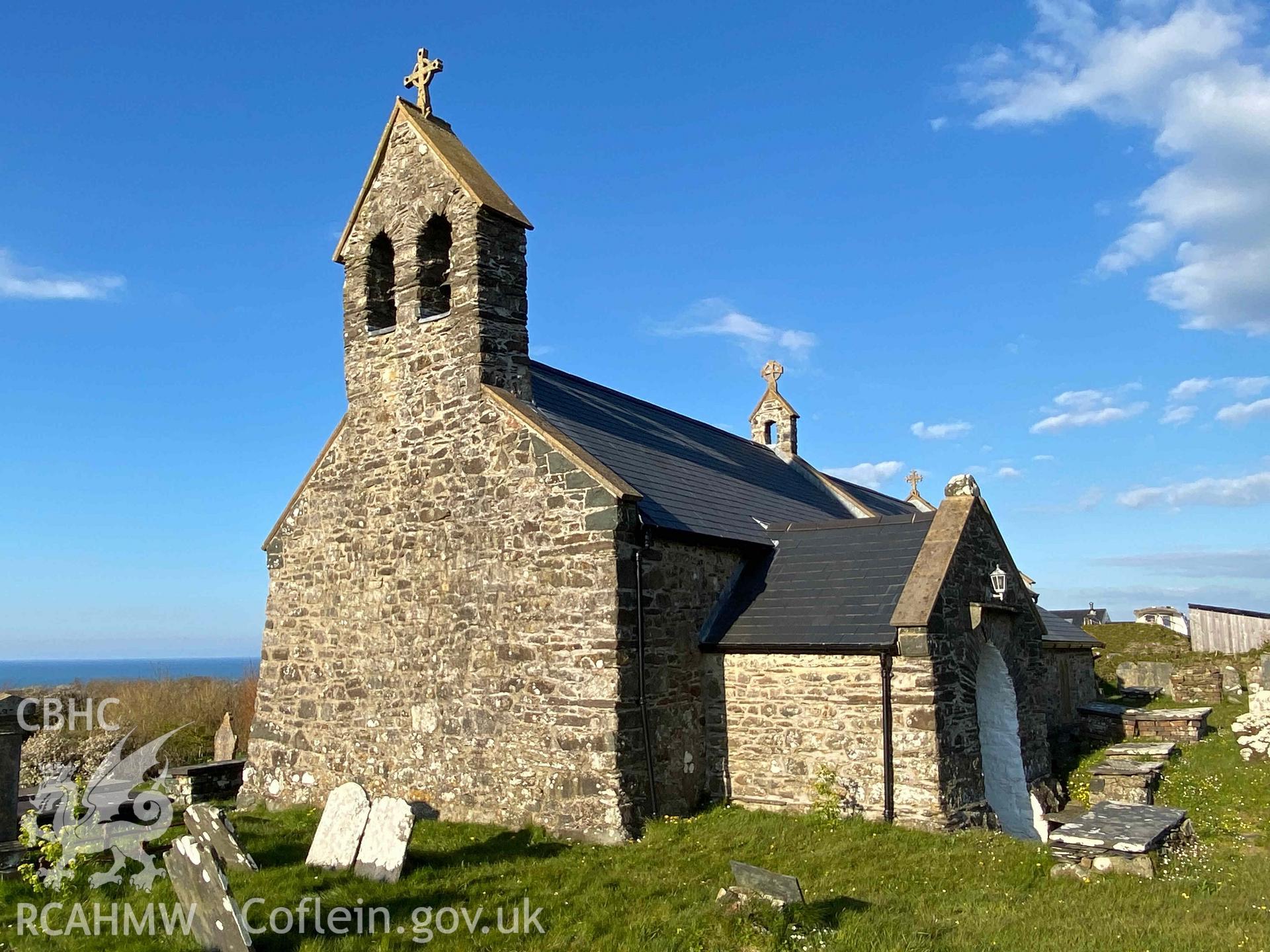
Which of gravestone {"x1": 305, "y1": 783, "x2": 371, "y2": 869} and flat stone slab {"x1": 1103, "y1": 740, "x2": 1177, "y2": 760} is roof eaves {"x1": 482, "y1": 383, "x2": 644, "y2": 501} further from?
flat stone slab {"x1": 1103, "y1": 740, "x2": 1177, "y2": 760}

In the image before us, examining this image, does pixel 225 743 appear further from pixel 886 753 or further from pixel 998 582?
pixel 998 582

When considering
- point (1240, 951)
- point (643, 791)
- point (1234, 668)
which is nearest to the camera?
point (1240, 951)

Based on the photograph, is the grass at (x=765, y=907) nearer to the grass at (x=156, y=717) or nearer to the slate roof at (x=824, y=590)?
the slate roof at (x=824, y=590)

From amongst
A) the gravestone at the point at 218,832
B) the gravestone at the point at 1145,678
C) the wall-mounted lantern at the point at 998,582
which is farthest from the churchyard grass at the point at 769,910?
the gravestone at the point at 1145,678

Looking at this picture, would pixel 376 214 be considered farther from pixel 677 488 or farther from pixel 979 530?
pixel 979 530

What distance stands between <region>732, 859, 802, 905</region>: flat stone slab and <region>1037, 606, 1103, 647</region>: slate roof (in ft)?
53.6

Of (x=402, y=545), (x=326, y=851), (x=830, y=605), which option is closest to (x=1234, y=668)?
(x=830, y=605)

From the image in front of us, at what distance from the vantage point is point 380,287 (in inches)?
598

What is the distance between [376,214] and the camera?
14.8 m

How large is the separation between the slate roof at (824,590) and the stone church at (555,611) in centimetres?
5

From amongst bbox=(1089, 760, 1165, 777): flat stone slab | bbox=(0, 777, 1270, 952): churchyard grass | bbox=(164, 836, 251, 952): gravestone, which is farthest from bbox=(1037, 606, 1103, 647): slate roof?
bbox=(164, 836, 251, 952): gravestone

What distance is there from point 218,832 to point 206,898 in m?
1.50

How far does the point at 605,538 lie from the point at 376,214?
7.03m

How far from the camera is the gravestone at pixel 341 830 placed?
32.2ft
